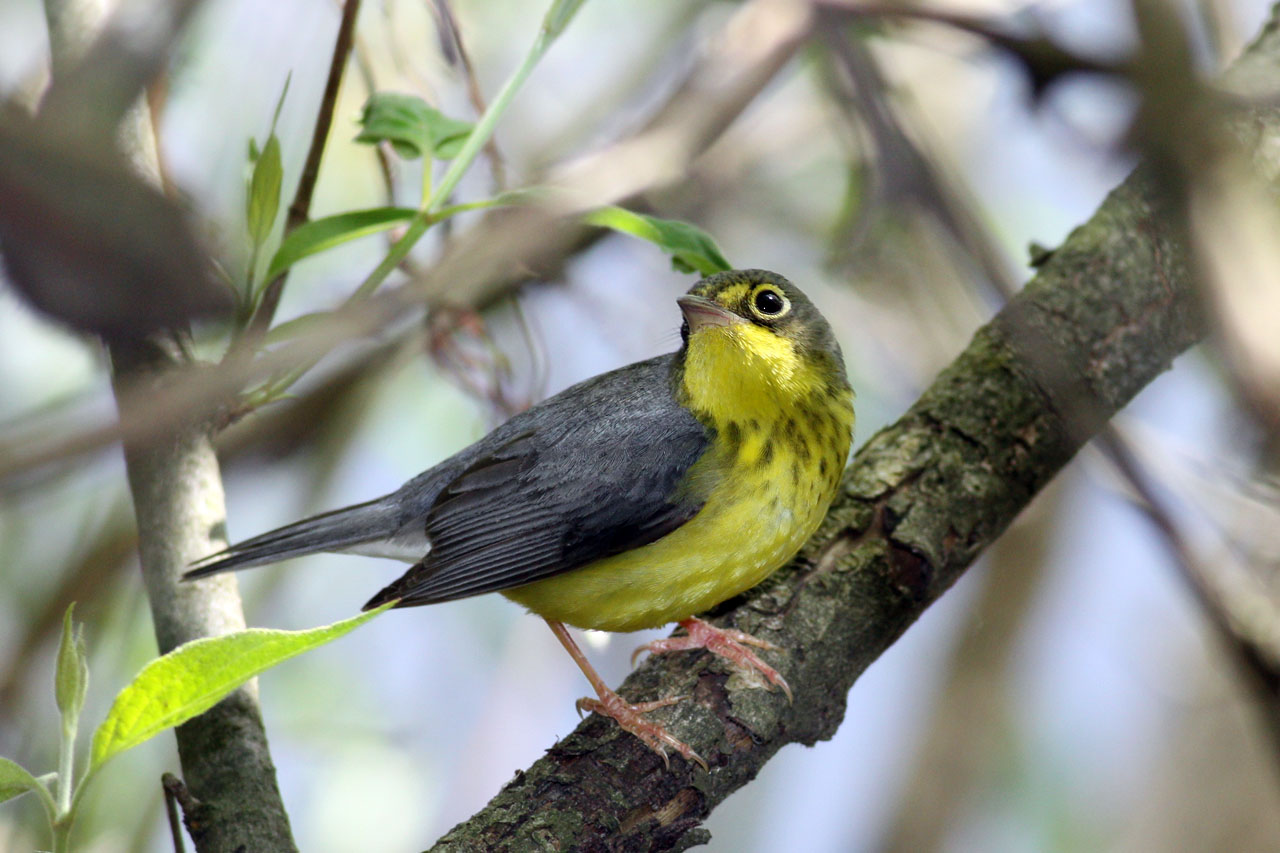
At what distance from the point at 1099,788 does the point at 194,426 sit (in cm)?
534

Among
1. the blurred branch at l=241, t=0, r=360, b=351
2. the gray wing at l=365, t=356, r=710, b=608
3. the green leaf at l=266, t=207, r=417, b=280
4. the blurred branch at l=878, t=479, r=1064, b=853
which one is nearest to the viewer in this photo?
the green leaf at l=266, t=207, r=417, b=280

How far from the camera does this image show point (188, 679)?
206 cm

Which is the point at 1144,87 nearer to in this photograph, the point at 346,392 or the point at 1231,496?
the point at 1231,496

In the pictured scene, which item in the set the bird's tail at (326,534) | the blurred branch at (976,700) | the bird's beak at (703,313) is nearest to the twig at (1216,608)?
the bird's beak at (703,313)

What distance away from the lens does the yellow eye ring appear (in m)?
4.26

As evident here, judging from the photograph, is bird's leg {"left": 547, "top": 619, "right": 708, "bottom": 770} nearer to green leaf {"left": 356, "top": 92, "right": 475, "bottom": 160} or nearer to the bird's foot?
the bird's foot

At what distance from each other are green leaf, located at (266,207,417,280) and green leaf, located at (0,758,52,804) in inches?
60.3

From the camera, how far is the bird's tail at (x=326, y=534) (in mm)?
3977

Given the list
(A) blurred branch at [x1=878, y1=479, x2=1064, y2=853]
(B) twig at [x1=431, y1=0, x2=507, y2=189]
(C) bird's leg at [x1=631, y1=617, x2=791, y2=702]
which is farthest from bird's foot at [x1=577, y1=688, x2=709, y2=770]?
(A) blurred branch at [x1=878, y1=479, x2=1064, y2=853]

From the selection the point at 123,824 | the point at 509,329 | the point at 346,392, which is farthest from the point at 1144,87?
the point at 123,824

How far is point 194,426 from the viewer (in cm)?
353

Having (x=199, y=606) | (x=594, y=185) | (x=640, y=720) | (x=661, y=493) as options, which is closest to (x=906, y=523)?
(x=661, y=493)

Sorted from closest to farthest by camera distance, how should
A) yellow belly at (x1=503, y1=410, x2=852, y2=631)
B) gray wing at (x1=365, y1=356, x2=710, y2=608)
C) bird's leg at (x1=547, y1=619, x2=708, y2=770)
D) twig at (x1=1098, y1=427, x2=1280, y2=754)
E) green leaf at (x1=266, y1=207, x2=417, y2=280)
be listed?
twig at (x1=1098, y1=427, x2=1280, y2=754), green leaf at (x1=266, y1=207, x2=417, y2=280), bird's leg at (x1=547, y1=619, x2=708, y2=770), yellow belly at (x1=503, y1=410, x2=852, y2=631), gray wing at (x1=365, y1=356, x2=710, y2=608)

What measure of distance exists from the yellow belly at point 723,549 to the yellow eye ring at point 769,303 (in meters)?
0.51
